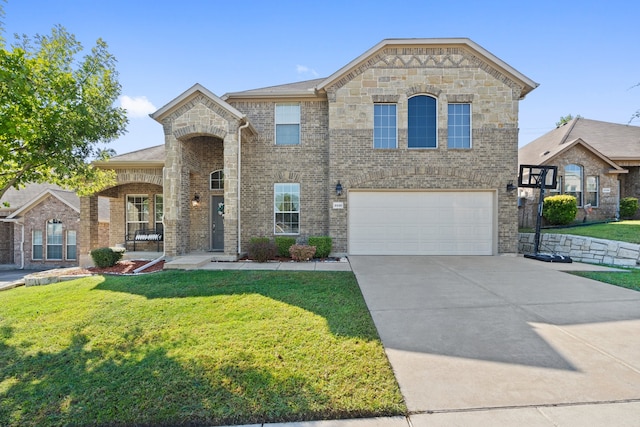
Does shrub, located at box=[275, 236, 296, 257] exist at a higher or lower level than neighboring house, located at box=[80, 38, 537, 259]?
lower

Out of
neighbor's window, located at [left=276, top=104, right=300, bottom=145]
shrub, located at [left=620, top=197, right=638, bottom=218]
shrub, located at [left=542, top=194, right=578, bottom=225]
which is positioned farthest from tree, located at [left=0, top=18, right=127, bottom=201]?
shrub, located at [left=620, top=197, right=638, bottom=218]

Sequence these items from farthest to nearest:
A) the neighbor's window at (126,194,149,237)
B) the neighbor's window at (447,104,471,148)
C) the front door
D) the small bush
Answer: the neighbor's window at (126,194,149,237), the front door, the neighbor's window at (447,104,471,148), the small bush

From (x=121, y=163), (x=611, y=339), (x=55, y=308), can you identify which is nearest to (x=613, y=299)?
(x=611, y=339)

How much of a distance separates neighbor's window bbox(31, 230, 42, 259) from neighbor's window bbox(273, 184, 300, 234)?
1570 centimetres

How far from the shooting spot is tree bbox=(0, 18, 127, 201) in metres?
5.95

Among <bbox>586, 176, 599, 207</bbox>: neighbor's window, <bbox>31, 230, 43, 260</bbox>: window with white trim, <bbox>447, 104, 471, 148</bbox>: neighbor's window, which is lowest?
<bbox>31, 230, 43, 260</bbox>: window with white trim

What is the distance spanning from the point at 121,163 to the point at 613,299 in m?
14.2

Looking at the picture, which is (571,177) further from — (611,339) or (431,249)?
(611,339)

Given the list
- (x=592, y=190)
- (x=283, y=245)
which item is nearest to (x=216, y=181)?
(x=283, y=245)

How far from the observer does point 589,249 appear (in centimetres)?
1005

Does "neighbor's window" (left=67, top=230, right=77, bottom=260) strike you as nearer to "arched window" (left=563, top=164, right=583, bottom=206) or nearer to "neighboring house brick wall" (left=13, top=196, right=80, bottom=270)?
"neighboring house brick wall" (left=13, top=196, right=80, bottom=270)

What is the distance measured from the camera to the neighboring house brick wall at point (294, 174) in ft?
37.5

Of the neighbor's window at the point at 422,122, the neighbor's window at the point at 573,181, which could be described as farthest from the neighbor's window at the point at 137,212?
the neighbor's window at the point at 573,181

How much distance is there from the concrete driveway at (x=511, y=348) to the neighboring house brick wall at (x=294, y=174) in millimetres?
4999
